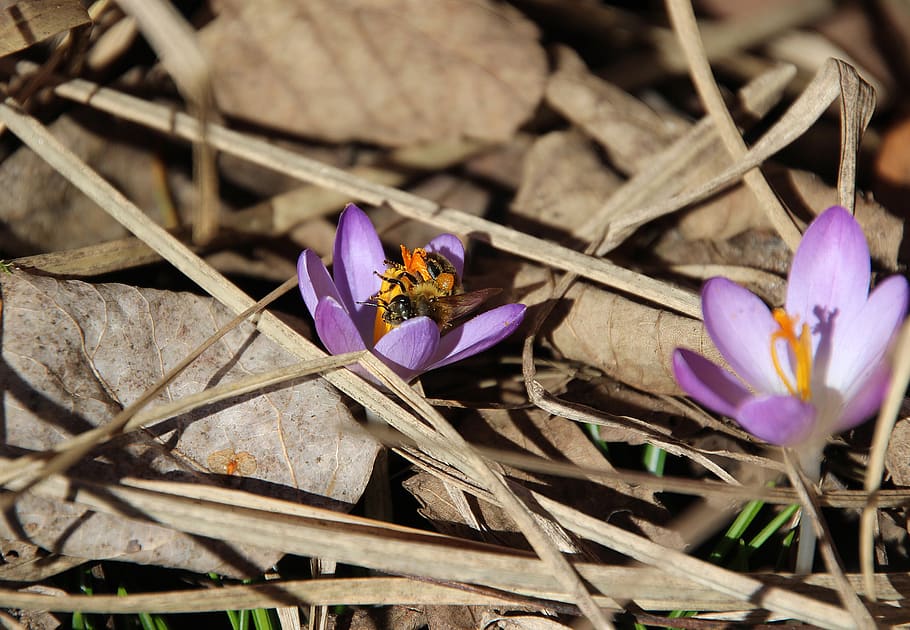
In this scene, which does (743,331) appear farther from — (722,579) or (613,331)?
(722,579)

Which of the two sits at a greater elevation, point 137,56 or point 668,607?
point 137,56

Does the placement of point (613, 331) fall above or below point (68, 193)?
below

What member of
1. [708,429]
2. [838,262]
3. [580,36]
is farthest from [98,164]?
[838,262]

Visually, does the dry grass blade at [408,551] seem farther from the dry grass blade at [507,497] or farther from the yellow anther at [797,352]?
the yellow anther at [797,352]

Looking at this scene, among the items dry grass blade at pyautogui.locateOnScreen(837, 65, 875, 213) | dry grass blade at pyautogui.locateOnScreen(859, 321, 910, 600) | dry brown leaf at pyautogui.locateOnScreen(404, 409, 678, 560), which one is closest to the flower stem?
dry grass blade at pyautogui.locateOnScreen(859, 321, 910, 600)

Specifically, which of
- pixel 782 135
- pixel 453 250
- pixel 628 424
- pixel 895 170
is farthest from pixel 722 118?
pixel 628 424

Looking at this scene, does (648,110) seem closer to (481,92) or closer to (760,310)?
(481,92)

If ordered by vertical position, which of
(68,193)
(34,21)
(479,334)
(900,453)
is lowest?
(900,453)

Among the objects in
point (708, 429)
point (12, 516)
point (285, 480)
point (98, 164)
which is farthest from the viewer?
point (98, 164)
